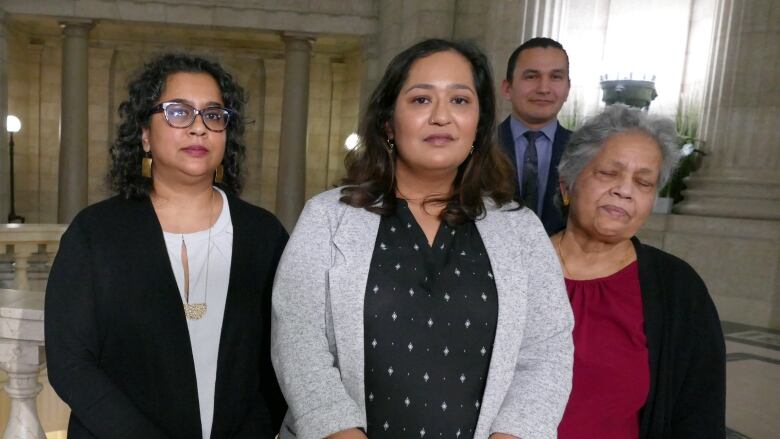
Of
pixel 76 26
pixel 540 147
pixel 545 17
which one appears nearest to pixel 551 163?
pixel 540 147

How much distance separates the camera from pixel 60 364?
1.67m

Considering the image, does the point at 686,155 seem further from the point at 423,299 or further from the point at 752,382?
the point at 423,299

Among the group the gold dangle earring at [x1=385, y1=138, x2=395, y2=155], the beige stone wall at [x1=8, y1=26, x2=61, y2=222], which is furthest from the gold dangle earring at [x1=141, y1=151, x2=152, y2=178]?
the beige stone wall at [x1=8, y1=26, x2=61, y2=222]

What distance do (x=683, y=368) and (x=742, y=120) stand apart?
20.8 feet

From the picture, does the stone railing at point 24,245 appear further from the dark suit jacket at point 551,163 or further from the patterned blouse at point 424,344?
the patterned blouse at point 424,344

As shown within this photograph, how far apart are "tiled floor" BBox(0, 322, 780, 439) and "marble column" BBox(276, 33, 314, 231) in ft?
32.1

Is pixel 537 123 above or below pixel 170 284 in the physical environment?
above

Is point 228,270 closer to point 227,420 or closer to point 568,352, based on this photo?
point 227,420

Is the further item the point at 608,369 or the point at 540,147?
the point at 540,147

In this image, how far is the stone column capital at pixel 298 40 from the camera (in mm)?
13586

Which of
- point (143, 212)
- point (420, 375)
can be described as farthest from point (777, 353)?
point (143, 212)

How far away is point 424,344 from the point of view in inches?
62.4

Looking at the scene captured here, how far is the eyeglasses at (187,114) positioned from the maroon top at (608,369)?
134 cm

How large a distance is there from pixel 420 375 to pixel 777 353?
5.24 m
